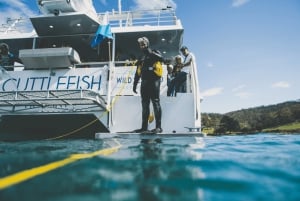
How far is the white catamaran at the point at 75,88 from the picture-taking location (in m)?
7.09

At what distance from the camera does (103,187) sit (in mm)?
1597

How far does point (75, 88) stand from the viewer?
7.81 m

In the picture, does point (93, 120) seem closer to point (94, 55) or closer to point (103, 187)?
point (94, 55)

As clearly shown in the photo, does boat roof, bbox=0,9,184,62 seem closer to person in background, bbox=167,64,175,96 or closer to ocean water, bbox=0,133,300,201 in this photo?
person in background, bbox=167,64,175,96

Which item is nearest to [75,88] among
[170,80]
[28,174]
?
[170,80]

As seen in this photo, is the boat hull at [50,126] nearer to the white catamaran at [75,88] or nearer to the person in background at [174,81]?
the white catamaran at [75,88]

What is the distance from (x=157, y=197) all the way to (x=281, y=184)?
2.94 feet

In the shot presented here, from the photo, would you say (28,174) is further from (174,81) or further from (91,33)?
(91,33)

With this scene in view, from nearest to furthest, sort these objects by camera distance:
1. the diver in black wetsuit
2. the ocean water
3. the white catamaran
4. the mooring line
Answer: the ocean water
the mooring line
the diver in black wetsuit
the white catamaran

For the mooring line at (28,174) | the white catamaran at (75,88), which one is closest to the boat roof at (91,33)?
the white catamaran at (75,88)

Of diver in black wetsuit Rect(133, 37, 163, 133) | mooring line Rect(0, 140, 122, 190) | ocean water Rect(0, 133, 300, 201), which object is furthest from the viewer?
diver in black wetsuit Rect(133, 37, 163, 133)

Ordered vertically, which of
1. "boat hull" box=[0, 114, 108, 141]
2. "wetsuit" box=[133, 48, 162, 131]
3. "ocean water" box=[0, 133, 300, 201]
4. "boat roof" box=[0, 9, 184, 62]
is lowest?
"ocean water" box=[0, 133, 300, 201]

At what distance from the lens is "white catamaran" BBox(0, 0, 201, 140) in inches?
279

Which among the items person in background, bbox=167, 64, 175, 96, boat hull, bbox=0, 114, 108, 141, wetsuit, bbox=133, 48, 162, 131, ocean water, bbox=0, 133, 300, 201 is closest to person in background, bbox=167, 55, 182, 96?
person in background, bbox=167, 64, 175, 96
